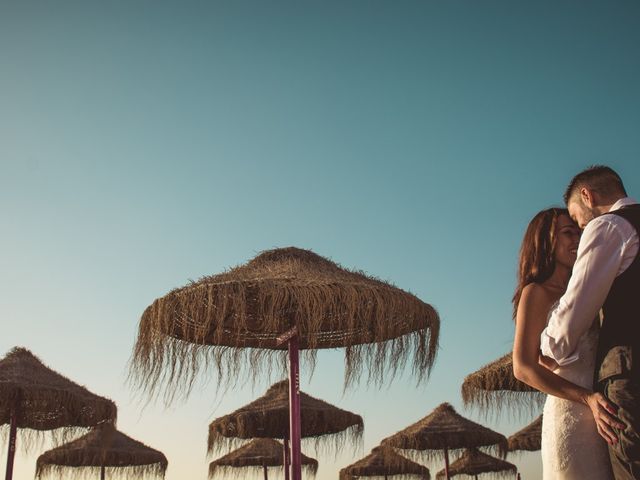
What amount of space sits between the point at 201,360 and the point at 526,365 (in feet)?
17.3

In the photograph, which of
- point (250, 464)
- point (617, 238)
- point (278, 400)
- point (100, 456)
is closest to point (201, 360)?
point (617, 238)

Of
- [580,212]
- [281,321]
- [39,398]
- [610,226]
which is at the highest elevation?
[281,321]

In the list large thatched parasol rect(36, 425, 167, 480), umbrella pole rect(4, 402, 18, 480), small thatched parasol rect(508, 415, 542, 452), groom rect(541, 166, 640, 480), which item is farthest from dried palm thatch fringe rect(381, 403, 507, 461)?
groom rect(541, 166, 640, 480)

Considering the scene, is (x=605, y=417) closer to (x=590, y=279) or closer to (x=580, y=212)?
(x=590, y=279)

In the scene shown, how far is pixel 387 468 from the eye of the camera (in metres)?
19.9

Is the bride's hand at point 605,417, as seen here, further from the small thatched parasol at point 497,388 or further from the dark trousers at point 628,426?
the small thatched parasol at point 497,388

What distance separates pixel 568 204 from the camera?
7.31 ft

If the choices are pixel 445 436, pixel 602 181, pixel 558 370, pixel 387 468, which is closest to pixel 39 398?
pixel 445 436

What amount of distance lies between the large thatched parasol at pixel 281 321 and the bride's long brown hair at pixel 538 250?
4.01 metres

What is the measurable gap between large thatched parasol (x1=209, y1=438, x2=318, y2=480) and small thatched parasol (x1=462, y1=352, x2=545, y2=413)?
9163 mm

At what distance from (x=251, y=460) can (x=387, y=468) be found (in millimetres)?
A: 4138

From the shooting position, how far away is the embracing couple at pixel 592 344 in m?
1.70

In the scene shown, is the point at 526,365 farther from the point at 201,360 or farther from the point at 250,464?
the point at 250,464

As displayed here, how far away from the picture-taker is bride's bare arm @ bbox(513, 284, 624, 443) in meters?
1.74
